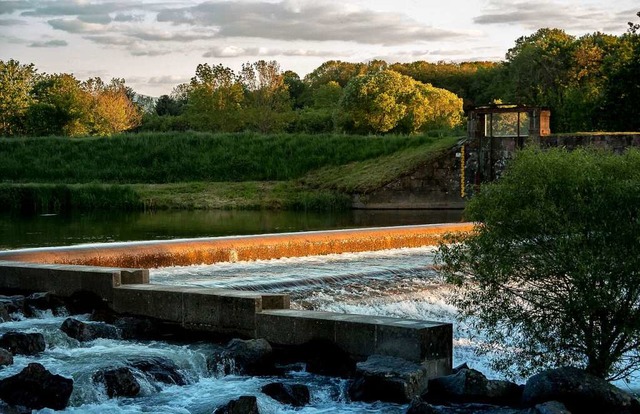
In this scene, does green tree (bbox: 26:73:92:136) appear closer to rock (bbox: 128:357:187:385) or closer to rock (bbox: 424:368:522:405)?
rock (bbox: 128:357:187:385)

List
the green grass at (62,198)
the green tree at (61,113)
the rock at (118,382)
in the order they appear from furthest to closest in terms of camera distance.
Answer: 1. the green tree at (61,113)
2. the green grass at (62,198)
3. the rock at (118,382)

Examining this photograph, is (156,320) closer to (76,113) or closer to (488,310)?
(488,310)

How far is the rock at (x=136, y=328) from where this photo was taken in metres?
12.6

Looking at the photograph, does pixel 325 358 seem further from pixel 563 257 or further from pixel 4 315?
pixel 4 315

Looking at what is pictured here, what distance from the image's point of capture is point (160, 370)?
10.8 meters

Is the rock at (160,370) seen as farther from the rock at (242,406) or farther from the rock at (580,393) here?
the rock at (580,393)

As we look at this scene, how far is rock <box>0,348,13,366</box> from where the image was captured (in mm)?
10742

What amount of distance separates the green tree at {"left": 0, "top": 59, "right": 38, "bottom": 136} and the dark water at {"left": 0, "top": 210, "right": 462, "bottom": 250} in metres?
36.5

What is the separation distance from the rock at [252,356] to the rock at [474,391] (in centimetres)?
199

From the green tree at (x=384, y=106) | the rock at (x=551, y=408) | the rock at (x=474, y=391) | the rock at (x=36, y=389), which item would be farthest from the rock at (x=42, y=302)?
the green tree at (x=384, y=106)

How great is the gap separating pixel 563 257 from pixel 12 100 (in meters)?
68.8

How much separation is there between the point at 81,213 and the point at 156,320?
25547mm

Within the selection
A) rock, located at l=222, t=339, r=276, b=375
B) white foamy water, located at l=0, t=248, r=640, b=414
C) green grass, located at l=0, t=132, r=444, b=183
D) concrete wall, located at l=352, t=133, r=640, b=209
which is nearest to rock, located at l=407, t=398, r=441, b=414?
white foamy water, located at l=0, t=248, r=640, b=414

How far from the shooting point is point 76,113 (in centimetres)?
7275
